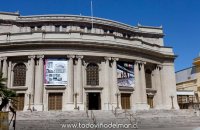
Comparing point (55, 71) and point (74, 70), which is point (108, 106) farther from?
point (55, 71)

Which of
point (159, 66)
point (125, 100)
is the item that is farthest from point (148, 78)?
point (125, 100)

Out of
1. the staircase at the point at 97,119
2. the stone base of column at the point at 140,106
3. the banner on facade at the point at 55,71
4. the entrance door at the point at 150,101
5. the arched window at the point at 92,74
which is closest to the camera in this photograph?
the staircase at the point at 97,119

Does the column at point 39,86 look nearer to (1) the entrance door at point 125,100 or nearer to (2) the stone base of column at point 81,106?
(2) the stone base of column at point 81,106

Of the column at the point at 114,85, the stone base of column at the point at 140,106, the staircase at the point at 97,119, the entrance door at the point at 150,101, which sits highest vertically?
the column at the point at 114,85

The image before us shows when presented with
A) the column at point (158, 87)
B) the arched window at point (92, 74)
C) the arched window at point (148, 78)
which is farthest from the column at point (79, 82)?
the column at point (158, 87)

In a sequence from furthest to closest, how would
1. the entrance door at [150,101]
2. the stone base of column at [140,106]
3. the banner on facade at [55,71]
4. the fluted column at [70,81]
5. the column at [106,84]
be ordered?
the entrance door at [150,101] → the stone base of column at [140,106] → the column at [106,84] → the banner on facade at [55,71] → the fluted column at [70,81]

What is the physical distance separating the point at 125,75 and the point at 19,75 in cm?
1346

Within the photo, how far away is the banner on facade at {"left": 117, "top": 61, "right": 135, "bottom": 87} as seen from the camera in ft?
118

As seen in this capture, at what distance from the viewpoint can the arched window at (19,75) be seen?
114 ft

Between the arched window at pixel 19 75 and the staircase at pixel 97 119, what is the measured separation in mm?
7707

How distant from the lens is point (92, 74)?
117ft

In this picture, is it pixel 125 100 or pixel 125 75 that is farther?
pixel 125 75

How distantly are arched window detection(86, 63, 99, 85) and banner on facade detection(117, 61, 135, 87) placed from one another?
2815 millimetres

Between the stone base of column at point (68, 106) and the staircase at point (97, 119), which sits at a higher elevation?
the stone base of column at point (68, 106)
